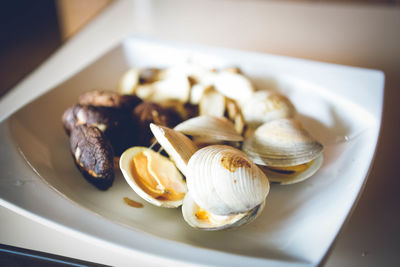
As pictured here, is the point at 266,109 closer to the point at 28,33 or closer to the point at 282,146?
the point at 282,146

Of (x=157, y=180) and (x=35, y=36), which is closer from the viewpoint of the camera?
(x=157, y=180)

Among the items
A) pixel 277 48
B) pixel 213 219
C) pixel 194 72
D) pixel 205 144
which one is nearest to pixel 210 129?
pixel 205 144

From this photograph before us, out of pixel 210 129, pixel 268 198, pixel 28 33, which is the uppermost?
pixel 28 33

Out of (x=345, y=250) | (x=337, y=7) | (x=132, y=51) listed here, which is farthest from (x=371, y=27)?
(x=345, y=250)

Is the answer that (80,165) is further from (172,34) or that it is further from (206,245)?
(172,34)

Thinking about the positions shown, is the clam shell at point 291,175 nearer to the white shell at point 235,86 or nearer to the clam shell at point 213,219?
the clam shell at point 213,219
